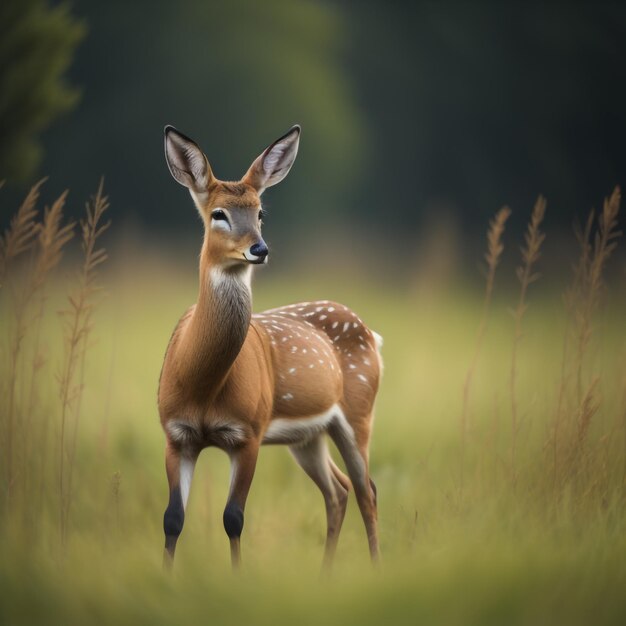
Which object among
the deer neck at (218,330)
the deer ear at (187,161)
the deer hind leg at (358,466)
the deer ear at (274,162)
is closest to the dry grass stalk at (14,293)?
the deer ear at (187,161)

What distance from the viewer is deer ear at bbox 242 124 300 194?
505 cm

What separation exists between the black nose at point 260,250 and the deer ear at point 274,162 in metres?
0.59

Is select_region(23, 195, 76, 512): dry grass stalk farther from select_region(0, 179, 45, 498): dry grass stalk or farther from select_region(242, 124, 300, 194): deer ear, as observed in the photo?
select_region(242, 124, 300, 194): deer ear

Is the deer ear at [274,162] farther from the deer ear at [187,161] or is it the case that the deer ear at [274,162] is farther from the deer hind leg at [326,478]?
the deer hind leg at [326,478]

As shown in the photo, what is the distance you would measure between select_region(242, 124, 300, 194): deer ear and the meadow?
0.86m

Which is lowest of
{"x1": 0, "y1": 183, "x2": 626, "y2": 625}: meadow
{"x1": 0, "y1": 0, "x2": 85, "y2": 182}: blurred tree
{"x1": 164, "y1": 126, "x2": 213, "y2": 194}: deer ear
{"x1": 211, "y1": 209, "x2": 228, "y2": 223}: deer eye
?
{"x1": 0, "y1": 183, "x2": 626, "y2": 625}: meadow

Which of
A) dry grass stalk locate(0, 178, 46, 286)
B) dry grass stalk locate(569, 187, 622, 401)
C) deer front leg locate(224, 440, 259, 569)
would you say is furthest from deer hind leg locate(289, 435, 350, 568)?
dry grass stalk locate(0, 178, 46, 286)

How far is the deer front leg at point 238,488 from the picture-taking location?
4758mm

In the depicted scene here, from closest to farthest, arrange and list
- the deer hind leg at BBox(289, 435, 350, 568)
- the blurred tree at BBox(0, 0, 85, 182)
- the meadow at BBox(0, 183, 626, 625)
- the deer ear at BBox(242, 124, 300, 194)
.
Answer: the meadow at BBox(0, 183, 626, 625), the deer ear at BBox(242, 124, 300, 194), the deer hind leg at BBox(289, 435, 350, 568), the blurred tree at BBox(0, 0, 85, 182)

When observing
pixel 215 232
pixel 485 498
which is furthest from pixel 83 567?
pixel 485 498

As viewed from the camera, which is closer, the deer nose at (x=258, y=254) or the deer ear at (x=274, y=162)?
the deer nose at (x=258, y=254)

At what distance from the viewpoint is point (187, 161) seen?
489 centimetres

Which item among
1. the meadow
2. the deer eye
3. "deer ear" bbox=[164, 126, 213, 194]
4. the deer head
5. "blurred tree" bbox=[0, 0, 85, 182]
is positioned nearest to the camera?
the meadow

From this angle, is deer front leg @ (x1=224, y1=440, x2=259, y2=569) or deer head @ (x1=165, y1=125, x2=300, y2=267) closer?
deer head @ (x1=165, y1=125, x2=300, y2=267)
